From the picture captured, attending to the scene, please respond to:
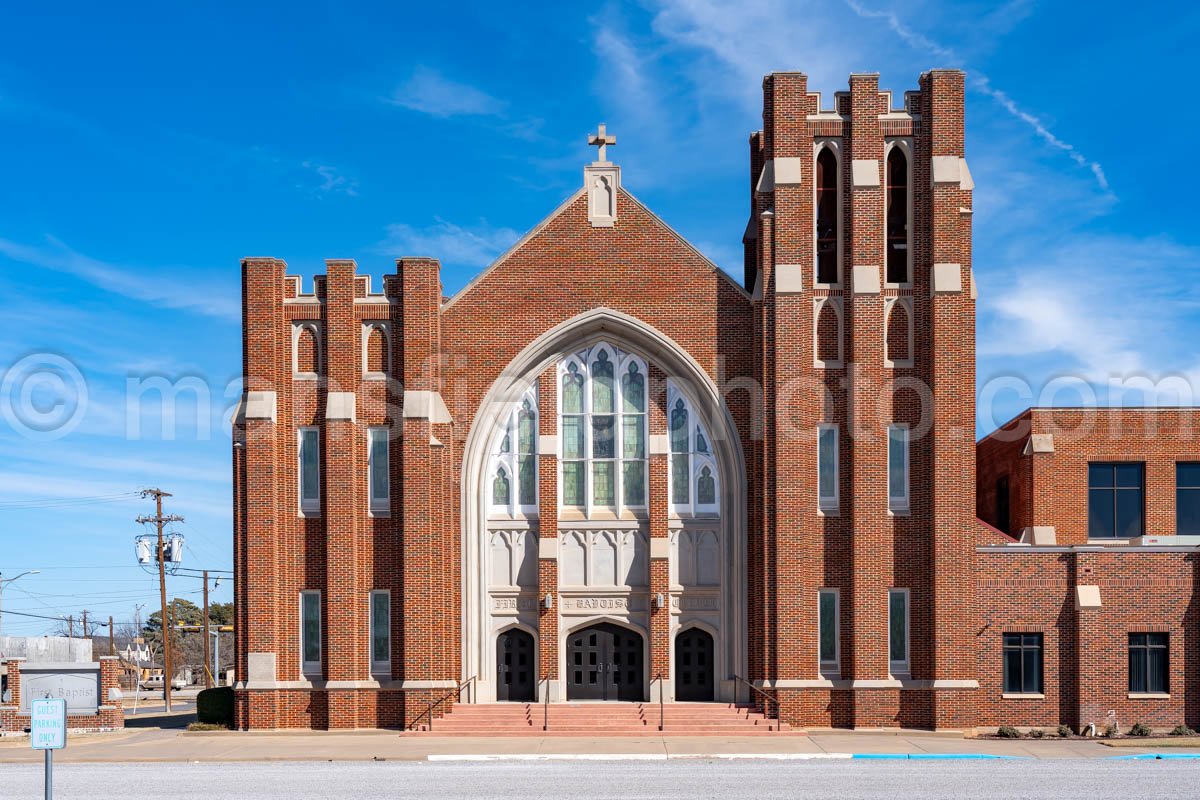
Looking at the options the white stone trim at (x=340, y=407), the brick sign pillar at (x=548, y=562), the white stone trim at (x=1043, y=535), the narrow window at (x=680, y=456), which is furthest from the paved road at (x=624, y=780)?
the white stone trim at (x=1043, y=535)

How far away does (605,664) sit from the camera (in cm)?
3106

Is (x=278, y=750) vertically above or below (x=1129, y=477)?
below

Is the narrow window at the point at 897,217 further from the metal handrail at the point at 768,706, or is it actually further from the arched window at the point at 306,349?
the arched window at the point at 306,349

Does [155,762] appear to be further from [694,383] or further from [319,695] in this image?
[694,383]

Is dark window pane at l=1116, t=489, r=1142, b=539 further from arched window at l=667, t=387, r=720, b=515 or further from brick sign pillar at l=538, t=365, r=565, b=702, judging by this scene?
brick sign pillar at l=538, t=365, r=565, b=702

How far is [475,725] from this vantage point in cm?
2883

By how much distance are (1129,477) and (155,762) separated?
24889 millimetres

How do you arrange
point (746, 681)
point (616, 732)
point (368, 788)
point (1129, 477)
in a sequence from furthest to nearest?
point (1129, 477) → point (746, 681) → point (616, 732) → point (368, 788)

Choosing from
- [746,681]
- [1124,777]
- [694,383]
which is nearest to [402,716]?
[746,681]

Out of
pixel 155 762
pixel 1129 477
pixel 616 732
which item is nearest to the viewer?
pixel 155 762

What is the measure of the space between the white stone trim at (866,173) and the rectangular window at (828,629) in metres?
9.58

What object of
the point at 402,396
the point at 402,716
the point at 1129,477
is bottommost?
the point at 402,716

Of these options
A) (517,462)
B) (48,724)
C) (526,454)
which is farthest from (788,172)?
(48,724)

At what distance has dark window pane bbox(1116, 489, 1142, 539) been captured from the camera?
33.6 meters
